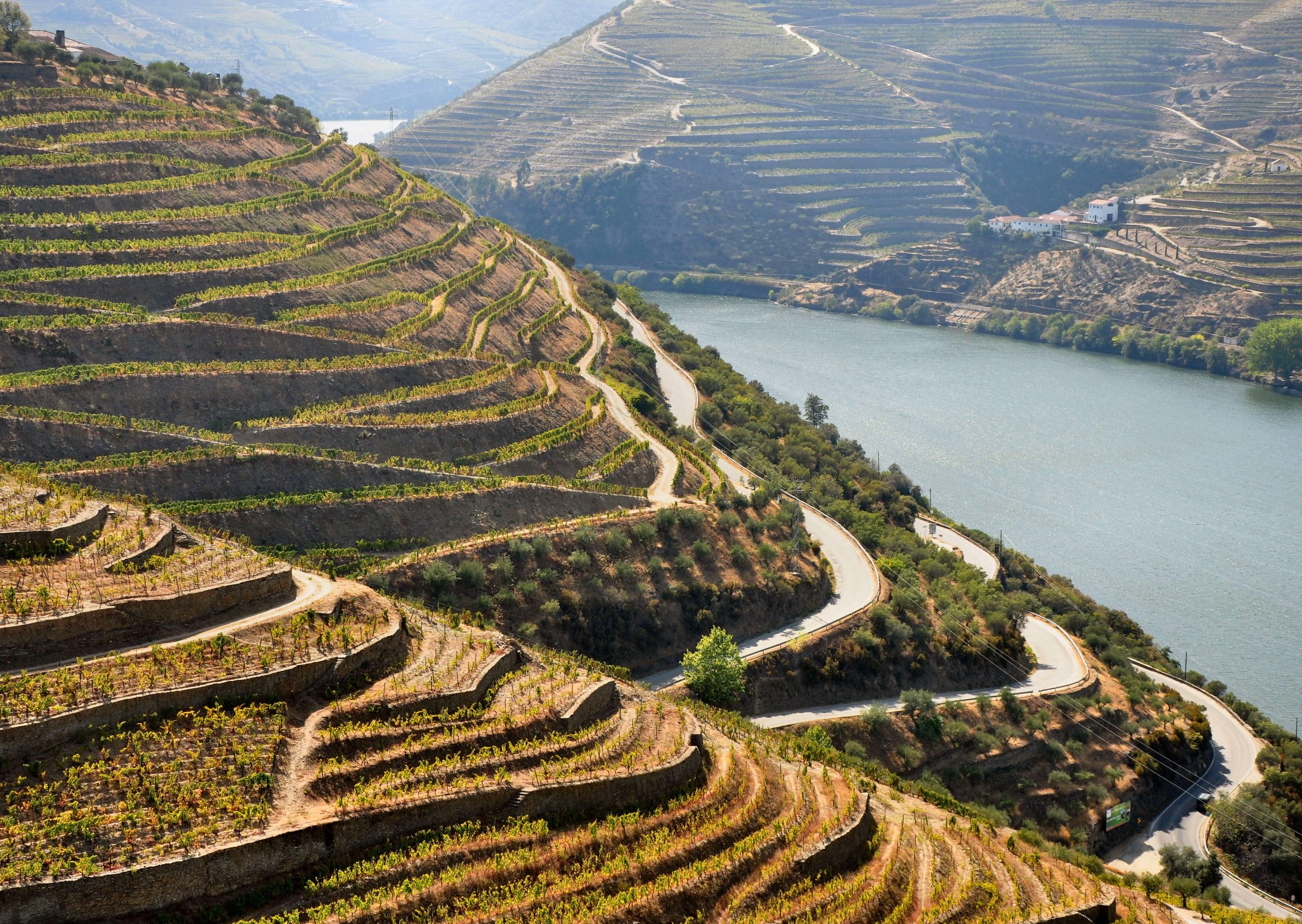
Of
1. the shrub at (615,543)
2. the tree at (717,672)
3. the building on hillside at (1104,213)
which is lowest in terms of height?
the tree at (717,672)

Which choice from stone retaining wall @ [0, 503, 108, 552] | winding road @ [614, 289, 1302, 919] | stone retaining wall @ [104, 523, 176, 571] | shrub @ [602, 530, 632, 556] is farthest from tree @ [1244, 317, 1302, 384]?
stone retaining wall @ [0, 503, 108, 552]

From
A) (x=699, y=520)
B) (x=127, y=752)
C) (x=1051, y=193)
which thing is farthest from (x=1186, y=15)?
(x=127, y=752)

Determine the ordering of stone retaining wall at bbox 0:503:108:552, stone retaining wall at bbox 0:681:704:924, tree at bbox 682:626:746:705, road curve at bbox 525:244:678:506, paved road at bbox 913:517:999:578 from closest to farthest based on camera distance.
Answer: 1. stone retaining wall at bbox 0:681:704:924
2. stone retaining wall at bbox 0:503:108:552
3. tree at bbox 682:626:746:705
4. road curve at bbox 525:244:678:506
5. paved road at bbox 913:517:999:578

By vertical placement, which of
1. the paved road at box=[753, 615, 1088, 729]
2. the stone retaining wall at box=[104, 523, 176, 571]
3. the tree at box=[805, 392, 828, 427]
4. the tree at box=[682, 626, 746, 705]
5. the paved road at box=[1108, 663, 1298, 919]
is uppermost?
the stone retaining wall at box=[104, 523, 176, 571]

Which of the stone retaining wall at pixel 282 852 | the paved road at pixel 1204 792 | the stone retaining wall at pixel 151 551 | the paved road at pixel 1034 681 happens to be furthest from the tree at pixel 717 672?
the stone retaining wall at pixel 151 551

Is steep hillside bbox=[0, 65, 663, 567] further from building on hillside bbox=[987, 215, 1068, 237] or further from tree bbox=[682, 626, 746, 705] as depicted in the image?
building on hillside bbox=[987, 215, 1068, 237]

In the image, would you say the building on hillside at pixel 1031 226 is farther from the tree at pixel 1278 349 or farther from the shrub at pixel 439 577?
the shrub at pixel 439 577
